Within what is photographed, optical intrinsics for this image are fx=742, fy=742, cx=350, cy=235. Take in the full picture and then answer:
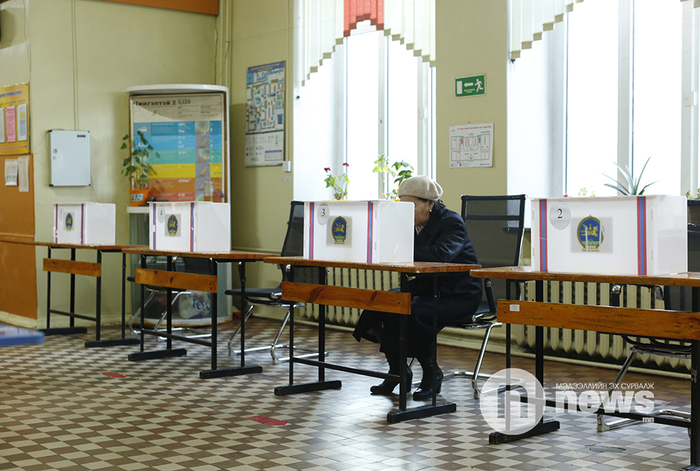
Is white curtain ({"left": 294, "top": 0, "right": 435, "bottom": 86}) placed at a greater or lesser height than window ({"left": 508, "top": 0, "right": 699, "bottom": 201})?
greater

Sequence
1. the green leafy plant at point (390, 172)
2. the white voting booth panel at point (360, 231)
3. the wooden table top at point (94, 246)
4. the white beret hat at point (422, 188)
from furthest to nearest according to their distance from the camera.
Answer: the green leafy plant at point (390, 172)
the wooden table top at point (94, 246)
the white beret hat at point (422, 188)
the white voting booth panel at point (360, 231)

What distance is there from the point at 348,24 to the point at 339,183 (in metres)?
1.42

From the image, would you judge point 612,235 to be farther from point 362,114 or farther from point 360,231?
point 362,114

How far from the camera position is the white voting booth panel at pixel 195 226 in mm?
4391

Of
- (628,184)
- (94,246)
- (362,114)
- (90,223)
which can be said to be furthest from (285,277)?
(628,184)

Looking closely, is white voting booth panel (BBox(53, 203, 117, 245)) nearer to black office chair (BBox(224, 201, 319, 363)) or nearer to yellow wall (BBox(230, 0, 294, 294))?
black office chair (BBox(224, 201, 319, 363))

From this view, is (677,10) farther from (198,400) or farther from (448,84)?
(198,400)

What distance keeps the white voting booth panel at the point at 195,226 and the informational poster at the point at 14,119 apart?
247 centimetres

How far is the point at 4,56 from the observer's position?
21.8 feet

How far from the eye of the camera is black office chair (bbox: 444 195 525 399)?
3.88 m

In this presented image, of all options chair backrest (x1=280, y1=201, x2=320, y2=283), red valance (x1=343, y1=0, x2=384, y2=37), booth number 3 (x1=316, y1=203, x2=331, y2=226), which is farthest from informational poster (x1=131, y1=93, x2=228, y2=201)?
booth number 3 (x1=316, y1=203, x2=331, y2=226)

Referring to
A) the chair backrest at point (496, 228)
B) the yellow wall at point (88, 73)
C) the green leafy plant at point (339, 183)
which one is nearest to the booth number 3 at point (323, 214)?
the chair backrest at point (496, 228)

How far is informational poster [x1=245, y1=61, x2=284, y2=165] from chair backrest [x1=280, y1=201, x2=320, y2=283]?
1.66m

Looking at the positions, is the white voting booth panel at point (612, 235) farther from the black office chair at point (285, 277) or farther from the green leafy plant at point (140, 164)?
the green leafy plant at point (140, 164)
